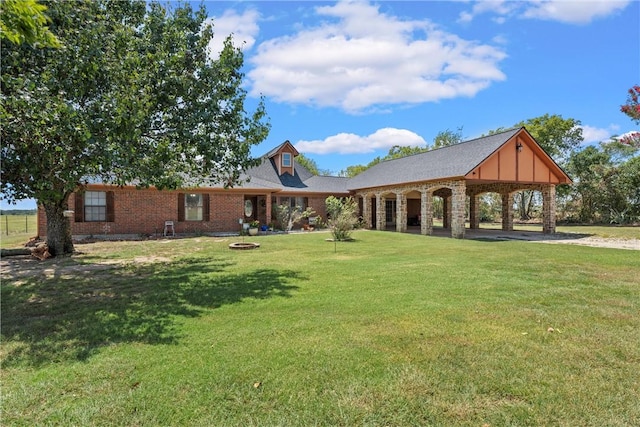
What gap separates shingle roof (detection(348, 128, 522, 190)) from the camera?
17766 mm

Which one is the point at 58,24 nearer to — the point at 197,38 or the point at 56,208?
the point at 197,38

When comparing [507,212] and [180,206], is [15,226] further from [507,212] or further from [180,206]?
[507,212]

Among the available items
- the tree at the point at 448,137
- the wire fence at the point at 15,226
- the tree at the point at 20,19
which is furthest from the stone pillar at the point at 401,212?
the tree at the point at 448,137

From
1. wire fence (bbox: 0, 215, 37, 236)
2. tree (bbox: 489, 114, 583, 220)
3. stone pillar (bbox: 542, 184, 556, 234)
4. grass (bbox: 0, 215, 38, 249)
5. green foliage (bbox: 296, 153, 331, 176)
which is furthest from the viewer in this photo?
green foliage (bbox: 296, 153, 331, 176)

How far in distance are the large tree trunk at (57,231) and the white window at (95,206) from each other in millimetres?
6622

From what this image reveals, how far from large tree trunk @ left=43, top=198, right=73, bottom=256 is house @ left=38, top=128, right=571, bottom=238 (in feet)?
10.8

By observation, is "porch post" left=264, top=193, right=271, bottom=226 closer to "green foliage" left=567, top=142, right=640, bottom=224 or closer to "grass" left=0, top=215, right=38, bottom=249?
"grass" left=0, top=215, right=38, bottom=249

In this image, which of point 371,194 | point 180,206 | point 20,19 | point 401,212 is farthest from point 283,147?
point 20,19

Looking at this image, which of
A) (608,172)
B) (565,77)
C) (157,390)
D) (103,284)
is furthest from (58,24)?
(608,172)

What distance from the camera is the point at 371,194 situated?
24.8 meters

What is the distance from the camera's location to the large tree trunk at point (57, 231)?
1155 centimetres

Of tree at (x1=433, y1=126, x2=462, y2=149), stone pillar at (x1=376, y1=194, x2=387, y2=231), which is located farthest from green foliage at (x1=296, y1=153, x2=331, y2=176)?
stone pillar at (x1=376, y1=194, x2=387, y2=231)

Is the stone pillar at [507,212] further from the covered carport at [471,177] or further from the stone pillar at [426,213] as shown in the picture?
→ the stone pillar at [426,213]

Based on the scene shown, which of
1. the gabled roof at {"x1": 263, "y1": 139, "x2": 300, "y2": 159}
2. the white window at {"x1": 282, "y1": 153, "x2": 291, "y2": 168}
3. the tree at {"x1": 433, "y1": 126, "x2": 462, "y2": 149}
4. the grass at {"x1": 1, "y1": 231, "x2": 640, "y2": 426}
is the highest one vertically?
the tree at {"x1": 433, "y1": 126, "x2": 462, "y2": 149}
